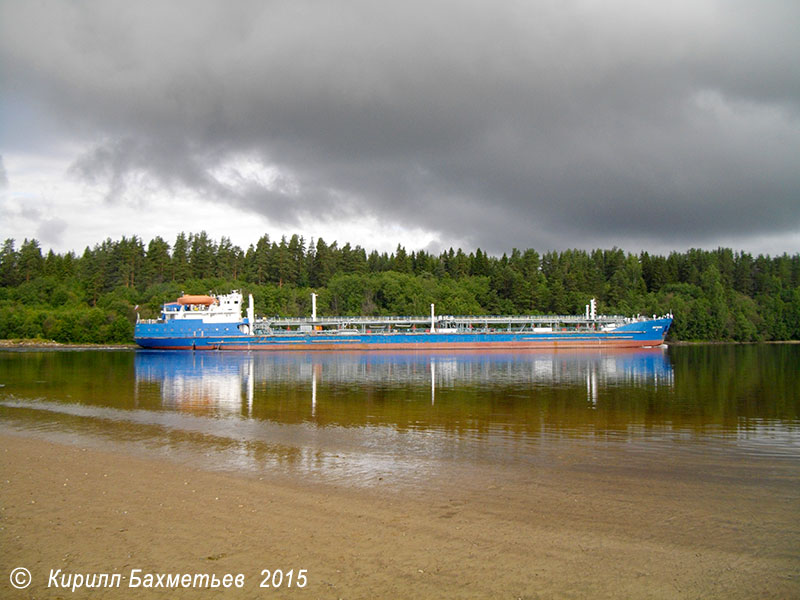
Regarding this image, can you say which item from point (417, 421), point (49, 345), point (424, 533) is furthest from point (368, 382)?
point (49, 345)

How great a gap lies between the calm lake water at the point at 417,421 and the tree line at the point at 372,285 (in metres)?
80.4

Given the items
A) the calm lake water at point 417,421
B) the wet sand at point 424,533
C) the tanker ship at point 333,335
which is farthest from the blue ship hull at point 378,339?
the wet sand at point 424,533

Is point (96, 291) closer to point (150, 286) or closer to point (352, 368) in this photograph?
point (150, 286)

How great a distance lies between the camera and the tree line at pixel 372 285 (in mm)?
113250

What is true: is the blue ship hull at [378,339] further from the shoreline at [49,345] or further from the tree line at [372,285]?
the tree line at [372,285]

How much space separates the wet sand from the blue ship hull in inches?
2436

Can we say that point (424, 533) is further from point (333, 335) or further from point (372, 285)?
point (372, 285)

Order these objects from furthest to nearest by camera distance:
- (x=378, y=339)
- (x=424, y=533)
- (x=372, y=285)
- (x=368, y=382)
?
(x=372, y=285), (x=378, y=339), (x=368, y=382), (x=424, y=533)

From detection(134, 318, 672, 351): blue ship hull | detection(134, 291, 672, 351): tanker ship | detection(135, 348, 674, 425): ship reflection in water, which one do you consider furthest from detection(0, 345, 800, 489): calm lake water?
detection(134, 291, 672, 351): tanker ship

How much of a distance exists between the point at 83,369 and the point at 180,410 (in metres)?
29.2

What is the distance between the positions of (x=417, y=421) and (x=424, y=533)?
11.5 metres

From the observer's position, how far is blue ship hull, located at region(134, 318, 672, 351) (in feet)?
244

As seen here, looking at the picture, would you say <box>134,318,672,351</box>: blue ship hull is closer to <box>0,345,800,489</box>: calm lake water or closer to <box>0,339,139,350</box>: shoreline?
<box>0,339,139,350</box>: shoreline

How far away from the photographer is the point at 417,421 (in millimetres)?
20484
